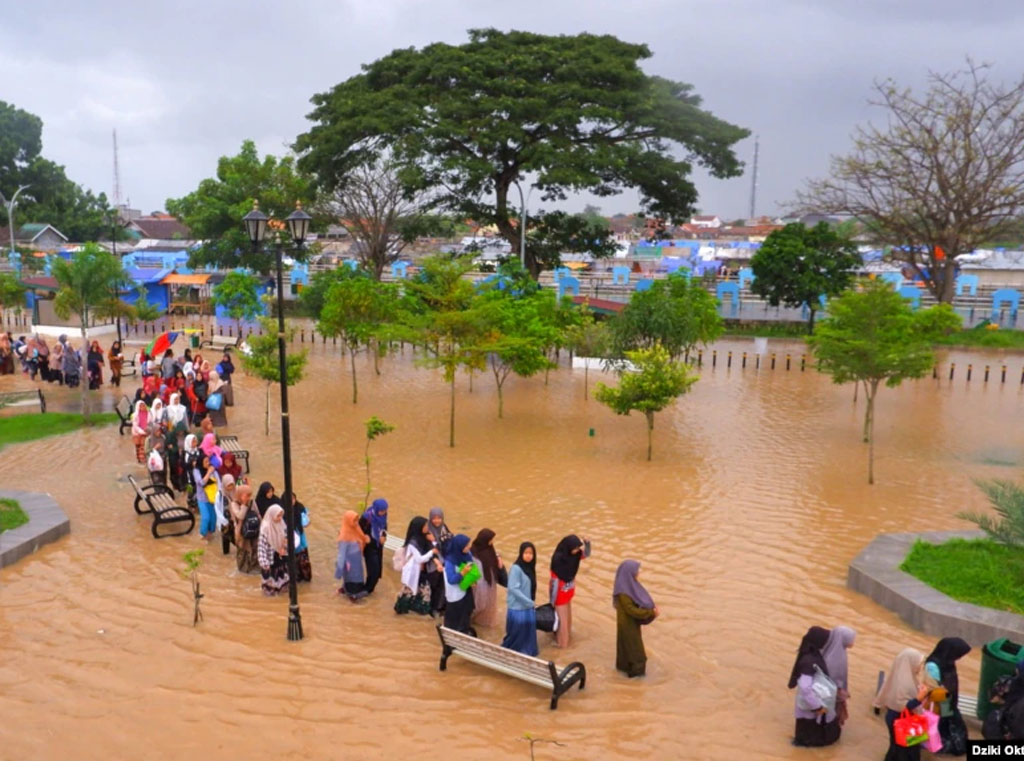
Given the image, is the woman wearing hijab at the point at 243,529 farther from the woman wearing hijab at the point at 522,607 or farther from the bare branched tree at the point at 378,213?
the bare branched tree at the point at 378,213

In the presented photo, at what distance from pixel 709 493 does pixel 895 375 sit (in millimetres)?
5292

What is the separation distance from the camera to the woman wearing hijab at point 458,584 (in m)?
9.02

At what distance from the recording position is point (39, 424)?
19562 mm

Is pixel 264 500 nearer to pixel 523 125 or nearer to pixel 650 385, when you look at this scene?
pixel 650 385

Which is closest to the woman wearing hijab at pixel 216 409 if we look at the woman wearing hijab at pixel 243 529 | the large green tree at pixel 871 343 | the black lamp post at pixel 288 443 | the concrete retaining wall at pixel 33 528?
the concrete retaining wall at pixel 33 528

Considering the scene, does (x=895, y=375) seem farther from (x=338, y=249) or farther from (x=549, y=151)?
(x=338, y=249)

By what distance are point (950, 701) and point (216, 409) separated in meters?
16.5

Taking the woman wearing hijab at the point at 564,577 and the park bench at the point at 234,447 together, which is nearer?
the woman wearing hijab at the point at 564,577

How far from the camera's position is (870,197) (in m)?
40.2

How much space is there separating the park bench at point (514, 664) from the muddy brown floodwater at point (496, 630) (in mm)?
213

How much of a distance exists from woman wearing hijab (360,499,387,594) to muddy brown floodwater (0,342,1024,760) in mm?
288

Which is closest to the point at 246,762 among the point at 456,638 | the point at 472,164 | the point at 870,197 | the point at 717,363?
the point at 456,638

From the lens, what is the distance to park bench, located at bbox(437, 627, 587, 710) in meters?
7.80

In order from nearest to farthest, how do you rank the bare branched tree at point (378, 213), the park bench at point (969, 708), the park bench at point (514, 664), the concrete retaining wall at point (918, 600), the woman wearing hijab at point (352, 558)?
the park bench at point (969, 708) < the park bench at point (514, 664) < the concrete retaining wall at point (918, 600) < the woman wearing hijab at point (352, 558) < the bare branched tree at point (378, 213)
